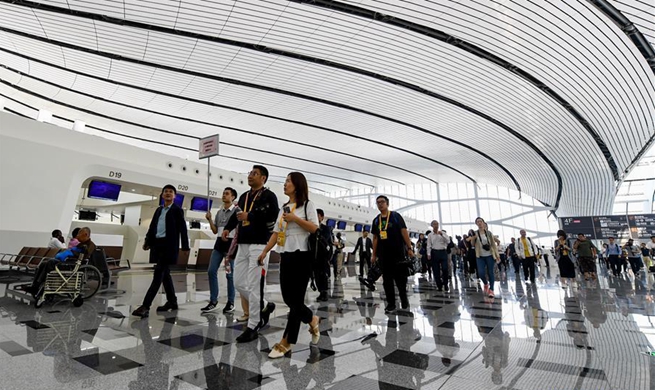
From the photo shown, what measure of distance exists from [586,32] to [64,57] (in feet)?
72.3

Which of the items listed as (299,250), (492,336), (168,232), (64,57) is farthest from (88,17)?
(492,336)

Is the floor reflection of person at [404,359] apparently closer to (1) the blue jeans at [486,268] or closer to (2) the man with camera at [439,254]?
(1) the blue jeans at [486,268]

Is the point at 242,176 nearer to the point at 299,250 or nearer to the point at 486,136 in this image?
the point at 299,250

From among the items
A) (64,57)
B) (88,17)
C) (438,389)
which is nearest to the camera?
(438,389)

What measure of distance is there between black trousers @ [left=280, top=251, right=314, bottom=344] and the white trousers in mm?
501

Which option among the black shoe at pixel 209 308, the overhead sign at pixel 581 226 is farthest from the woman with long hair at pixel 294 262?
the overhead sign at pixel 581 226

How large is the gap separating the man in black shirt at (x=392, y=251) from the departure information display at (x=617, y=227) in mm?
23934

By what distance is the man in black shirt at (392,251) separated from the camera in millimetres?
4574

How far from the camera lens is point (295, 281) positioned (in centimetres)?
258

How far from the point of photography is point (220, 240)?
4.24 m

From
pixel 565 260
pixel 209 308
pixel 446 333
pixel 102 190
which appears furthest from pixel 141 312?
pixel 565 260

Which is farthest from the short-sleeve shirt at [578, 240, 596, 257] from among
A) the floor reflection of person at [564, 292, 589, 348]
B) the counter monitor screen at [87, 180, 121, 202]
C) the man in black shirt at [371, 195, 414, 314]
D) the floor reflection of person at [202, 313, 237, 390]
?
the counter monitor screen at [87, 180, 121, 202]

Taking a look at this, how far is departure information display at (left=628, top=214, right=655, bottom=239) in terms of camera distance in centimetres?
2241

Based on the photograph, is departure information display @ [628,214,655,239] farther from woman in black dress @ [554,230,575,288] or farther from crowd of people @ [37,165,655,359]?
crowd of people @ [37,165,655,359]
